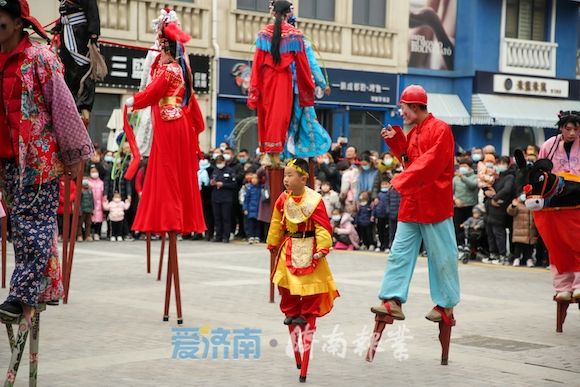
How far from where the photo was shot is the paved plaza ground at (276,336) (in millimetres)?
7703

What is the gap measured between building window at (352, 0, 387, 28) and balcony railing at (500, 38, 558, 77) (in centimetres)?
413

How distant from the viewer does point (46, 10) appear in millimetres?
25781

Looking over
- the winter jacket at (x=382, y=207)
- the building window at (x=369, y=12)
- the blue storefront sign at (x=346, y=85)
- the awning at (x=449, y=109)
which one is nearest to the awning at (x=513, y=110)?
the awning at (x=449, y=109)

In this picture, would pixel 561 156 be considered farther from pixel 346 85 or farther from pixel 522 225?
pixel 346 85

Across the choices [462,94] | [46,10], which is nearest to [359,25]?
[462,94]

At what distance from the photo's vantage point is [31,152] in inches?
263

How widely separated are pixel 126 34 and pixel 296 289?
20.6m

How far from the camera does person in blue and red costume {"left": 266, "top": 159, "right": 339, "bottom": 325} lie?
770 cm

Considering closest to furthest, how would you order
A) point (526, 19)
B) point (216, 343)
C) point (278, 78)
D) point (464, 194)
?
point (216, 343), point (278, 78), point (464, 194), point (526, 19)

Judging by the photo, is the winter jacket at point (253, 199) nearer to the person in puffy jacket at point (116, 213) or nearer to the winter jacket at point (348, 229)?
the winter jacket at point (348, 229)

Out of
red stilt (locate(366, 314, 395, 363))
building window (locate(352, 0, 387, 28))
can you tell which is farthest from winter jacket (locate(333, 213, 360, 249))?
building window (locate(352, 0, 387, 28))

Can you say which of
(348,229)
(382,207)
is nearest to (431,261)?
(382,207)

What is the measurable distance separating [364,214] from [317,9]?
13.0 meters

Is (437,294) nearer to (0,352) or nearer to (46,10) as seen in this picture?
(0,352)
